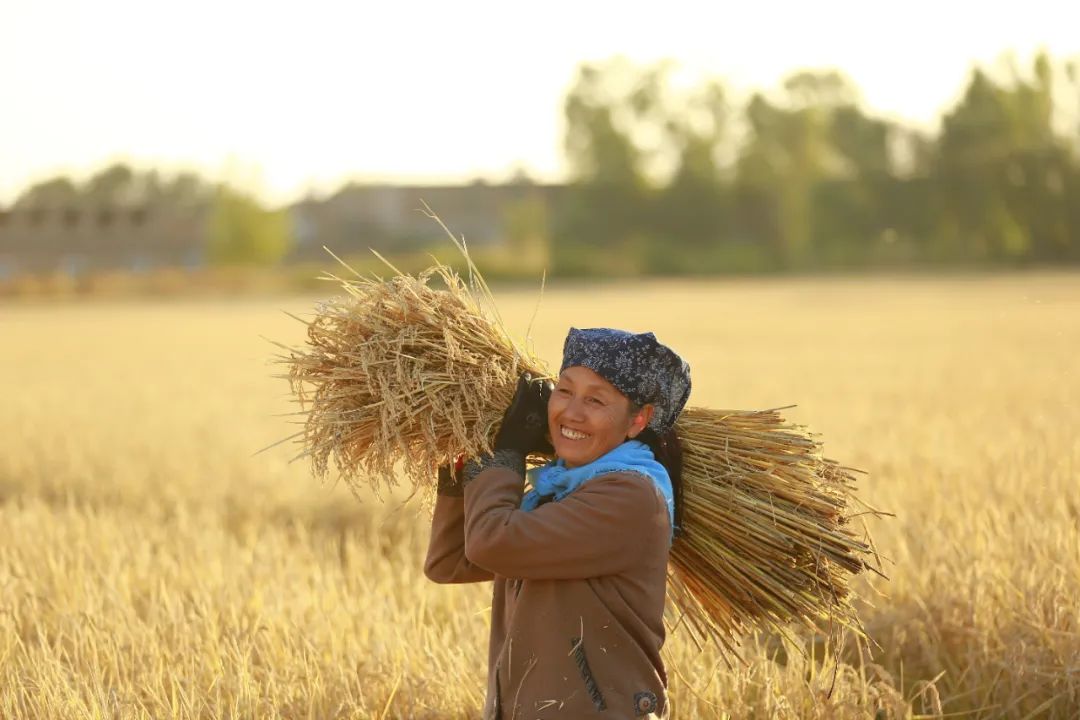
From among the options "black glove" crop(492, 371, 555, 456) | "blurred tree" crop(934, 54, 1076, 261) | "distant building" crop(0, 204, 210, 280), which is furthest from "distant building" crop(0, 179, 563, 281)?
"black glove" crop(492, 371, 555, 456)

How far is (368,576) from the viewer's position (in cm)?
496

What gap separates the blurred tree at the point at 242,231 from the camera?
211ft

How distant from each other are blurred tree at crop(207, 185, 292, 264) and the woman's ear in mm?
63300

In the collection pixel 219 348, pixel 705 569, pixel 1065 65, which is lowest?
pixel 219 348

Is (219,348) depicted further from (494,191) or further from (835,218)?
(494,191)

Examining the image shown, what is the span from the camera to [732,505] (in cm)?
285

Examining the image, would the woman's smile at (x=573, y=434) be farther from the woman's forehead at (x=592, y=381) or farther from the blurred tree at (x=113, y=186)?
the blurred tree at (x=113, y=186)

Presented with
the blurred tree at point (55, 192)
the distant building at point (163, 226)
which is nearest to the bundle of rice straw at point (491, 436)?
the distant building at point (163, 226)

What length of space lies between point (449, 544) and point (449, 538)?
0.01 metres

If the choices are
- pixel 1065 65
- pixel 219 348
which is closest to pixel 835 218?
pixel 1065 65

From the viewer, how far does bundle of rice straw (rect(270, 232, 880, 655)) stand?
283cm

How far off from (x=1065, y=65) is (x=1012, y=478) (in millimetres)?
32052

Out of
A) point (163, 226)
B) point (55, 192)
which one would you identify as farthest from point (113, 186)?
point (163, 226)

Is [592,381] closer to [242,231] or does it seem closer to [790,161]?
[790,161]
